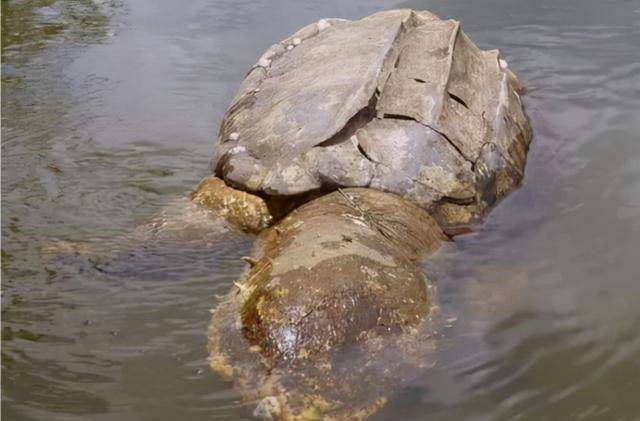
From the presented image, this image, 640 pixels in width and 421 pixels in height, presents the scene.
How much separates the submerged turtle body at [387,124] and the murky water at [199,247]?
0.92ft

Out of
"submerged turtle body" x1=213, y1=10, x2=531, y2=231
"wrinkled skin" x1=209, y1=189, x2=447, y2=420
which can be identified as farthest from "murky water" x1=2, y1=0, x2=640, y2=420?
"submerged turtle body" x1=213, y1=10, x2=531, y2=231

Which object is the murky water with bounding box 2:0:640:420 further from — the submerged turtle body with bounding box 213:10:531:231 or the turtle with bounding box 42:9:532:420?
the submerged turtle body with bounding box 213:10:531:231

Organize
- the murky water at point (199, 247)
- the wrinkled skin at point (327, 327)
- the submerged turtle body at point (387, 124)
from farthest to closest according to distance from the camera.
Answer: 1. the submerged turtle body at point (387, 124)
2. the murky water at point (199, 247)
3. the wrinkled skin at point (327, 327)

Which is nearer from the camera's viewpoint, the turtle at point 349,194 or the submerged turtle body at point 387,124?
the turtle at point 349,194

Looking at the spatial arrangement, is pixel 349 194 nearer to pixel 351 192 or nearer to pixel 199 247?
pixel 351 192

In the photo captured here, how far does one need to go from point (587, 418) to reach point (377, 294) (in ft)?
2.89

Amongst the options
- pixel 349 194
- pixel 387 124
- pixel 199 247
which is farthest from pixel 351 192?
pixel 199 247

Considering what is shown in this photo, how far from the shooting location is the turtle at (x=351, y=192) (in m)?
2.87

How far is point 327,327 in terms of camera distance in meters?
2.89

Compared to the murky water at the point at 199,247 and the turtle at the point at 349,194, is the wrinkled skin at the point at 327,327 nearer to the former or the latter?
the turtle at the point at 349,194

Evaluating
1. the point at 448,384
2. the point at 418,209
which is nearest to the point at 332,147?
the point at 418,209

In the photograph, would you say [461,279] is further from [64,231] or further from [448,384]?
[64,231]

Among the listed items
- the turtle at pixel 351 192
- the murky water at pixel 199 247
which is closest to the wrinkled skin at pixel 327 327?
the turtle at pixel 351 192

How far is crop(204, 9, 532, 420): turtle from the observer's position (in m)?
2.87
